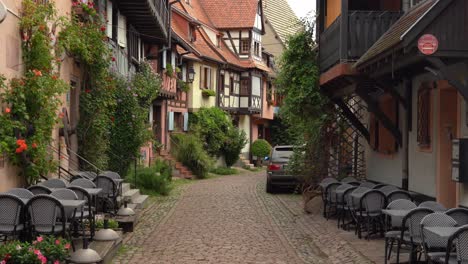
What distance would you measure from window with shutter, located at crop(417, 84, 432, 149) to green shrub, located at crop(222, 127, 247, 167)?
24.8 meters

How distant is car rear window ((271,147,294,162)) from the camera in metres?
22.6

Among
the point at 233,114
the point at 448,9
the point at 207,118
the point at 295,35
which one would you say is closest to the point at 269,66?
the point at 233,114

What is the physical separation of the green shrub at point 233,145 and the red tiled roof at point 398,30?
81.8 feet

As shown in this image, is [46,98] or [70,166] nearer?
[46,98]

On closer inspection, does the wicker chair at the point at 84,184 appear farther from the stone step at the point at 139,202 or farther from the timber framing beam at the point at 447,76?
the timber framing beam at the point at 447,76

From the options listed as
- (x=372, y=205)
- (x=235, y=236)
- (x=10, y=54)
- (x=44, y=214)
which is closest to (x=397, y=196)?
(x=372, y=205)

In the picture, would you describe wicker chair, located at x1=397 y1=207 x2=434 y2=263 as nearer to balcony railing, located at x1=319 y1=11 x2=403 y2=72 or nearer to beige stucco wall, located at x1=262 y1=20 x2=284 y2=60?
balcony railing, located at x1=319 y1=11 x2=403 y2=72

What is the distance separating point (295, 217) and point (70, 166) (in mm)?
5235

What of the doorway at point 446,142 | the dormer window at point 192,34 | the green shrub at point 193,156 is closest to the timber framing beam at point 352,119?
the doorway at point 446,142

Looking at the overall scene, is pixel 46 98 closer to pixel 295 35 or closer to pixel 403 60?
pixel 403 60

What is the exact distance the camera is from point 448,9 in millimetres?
9297

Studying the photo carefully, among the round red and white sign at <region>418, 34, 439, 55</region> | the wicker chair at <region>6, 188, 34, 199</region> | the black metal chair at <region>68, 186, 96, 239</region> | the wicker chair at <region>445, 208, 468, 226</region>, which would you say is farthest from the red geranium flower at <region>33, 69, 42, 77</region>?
the wicker chair at <region>445, 208, 468, 226</region>

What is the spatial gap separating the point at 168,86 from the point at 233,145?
653 centimetres

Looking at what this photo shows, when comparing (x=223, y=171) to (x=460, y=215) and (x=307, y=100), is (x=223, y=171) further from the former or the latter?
(x=460, y=215)
